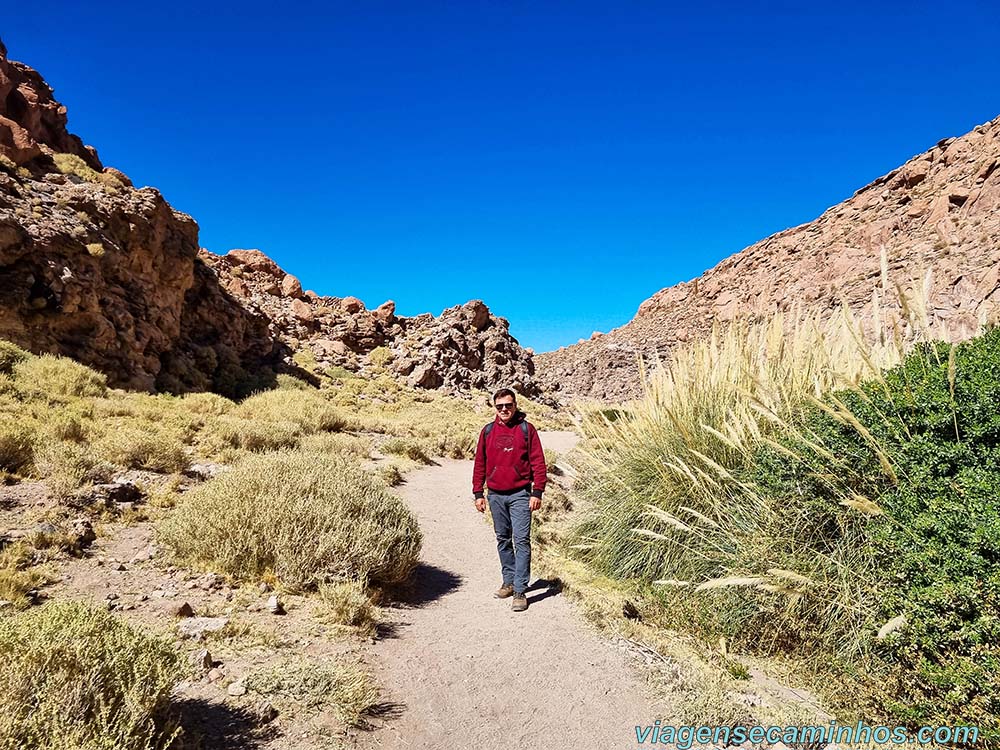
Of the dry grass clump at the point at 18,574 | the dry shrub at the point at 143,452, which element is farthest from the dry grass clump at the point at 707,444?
the dry shrub at the point at 143,452

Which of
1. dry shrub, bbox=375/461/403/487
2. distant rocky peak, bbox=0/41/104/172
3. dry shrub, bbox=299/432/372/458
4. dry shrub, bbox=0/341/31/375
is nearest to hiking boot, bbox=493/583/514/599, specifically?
dry shrub, bbox=375/461/403/487

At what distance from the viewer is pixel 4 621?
2100mm

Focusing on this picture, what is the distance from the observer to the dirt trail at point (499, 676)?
2.54 metres

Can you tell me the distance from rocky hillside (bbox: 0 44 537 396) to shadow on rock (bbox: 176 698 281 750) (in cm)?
1214

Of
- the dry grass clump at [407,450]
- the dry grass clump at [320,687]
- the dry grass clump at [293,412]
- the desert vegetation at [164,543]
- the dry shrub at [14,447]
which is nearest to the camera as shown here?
the desert vegetation at [164,543]

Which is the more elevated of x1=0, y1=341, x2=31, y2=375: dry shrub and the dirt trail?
x1=0, y1=341, x2=31, y2=375: dry shrub

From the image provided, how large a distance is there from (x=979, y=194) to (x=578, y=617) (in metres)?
33.6

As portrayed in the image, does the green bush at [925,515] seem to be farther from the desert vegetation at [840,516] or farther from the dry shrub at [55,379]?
the dry shrub at [55,379]

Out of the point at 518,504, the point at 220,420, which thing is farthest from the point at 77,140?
the point at 518,504

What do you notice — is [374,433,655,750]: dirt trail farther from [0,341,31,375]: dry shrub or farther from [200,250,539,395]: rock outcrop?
[200,250,539,395]: rock outcrop

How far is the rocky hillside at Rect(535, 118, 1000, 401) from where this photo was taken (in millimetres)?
22312

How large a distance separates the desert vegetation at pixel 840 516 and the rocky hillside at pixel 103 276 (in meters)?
13.1

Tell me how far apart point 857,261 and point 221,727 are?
40885mm

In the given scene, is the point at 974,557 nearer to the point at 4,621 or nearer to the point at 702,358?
the point at 702,358
